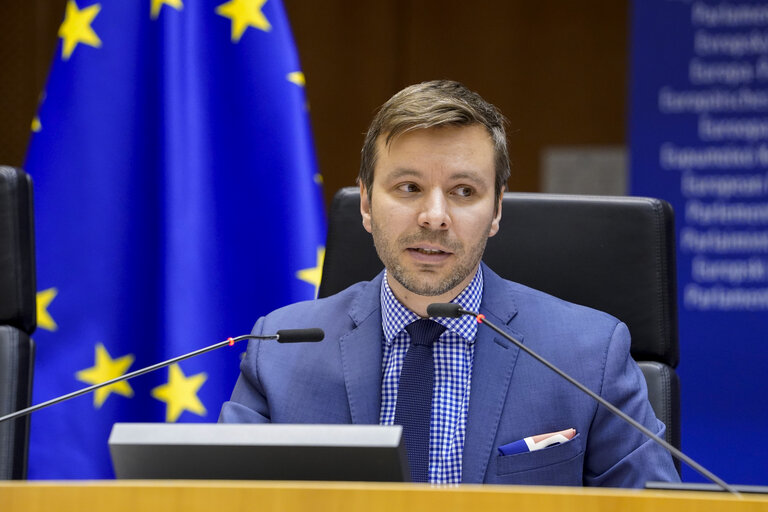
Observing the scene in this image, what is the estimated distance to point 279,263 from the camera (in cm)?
228

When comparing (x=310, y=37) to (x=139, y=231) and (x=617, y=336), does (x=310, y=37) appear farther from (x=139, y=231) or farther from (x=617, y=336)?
(x=617, y=336)

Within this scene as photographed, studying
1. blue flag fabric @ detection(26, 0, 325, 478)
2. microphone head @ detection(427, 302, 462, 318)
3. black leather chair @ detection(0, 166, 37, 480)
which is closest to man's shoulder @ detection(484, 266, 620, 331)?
microphone head @ detection(427, 302, 462, 318)

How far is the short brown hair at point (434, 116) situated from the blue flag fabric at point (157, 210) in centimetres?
54

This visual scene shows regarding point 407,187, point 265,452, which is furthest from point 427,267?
point 265,452

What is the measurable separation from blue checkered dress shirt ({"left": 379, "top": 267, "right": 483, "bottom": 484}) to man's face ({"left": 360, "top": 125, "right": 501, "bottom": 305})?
56mm

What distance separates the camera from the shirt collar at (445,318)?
1.71 meters

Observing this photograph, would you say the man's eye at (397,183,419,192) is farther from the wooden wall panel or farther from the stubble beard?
the wooden wall panel

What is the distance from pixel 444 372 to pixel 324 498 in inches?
29.6

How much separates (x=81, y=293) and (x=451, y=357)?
0.98m

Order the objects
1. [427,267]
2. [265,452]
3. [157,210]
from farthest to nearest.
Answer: [157,210], [427,267], [265,452]

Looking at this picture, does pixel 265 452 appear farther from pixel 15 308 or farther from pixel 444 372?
pixel 15 308

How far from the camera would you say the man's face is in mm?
1675

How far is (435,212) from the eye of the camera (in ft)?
5.43

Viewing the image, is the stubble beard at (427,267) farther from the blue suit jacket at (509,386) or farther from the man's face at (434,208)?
the blue suit jacket at (509,386)
